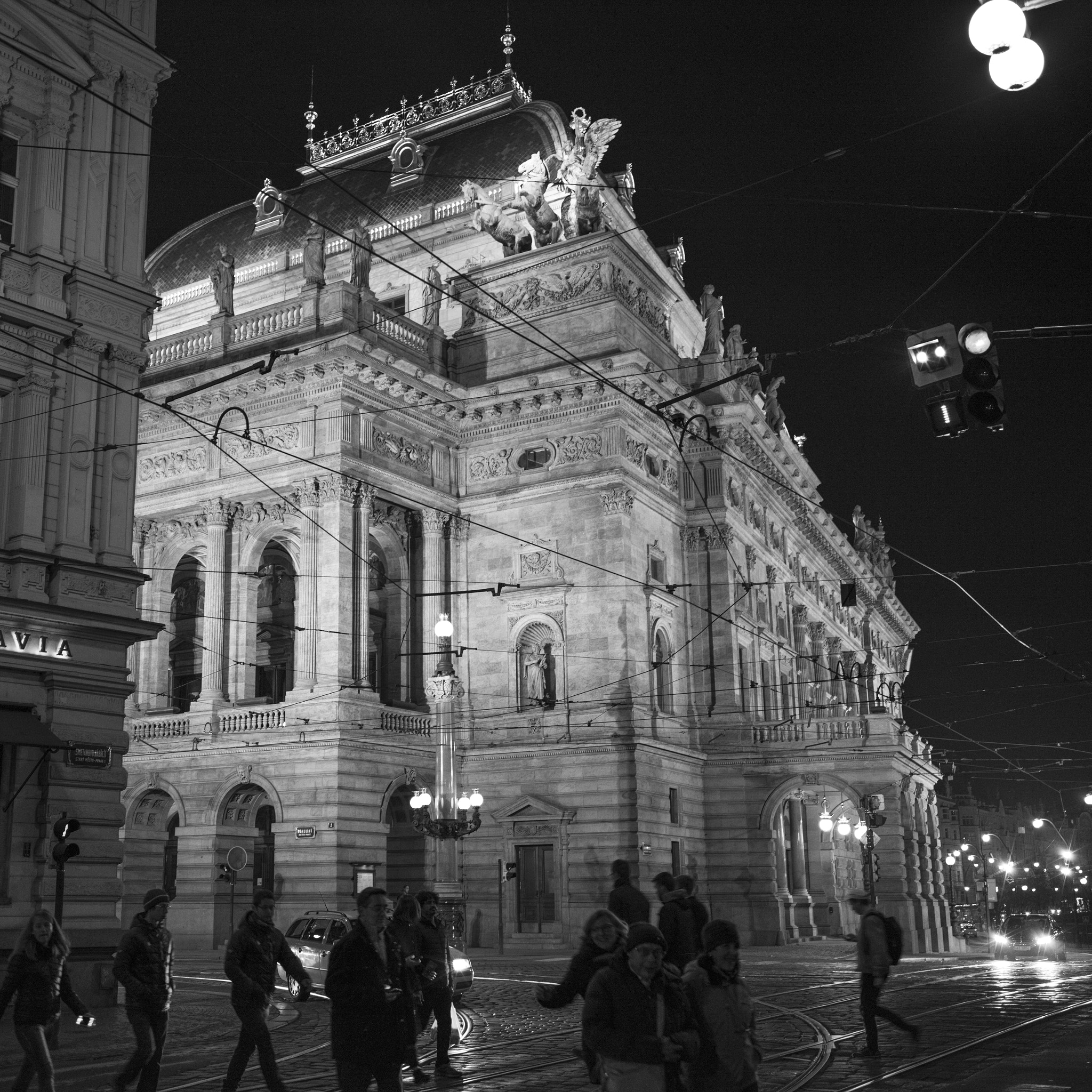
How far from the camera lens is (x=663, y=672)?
4281 centimetres

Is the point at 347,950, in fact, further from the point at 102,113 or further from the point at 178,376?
the point at 178,376

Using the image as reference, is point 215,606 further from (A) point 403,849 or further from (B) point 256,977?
(B) point 256,977

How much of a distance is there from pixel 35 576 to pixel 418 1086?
1082cm

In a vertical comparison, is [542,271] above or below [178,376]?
above

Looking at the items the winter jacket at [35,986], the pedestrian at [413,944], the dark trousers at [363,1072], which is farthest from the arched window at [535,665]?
the dark trousers at [363,1072]

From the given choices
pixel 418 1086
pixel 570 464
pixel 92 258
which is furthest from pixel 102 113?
pixel 570 464

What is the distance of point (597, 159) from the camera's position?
44656 millimetres

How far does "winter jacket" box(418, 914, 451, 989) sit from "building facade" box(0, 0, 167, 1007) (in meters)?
7.73

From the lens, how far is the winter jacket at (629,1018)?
7.09 metres

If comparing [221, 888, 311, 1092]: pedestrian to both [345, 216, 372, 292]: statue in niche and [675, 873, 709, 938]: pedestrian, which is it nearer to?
[675, 873, 709, 938]: pedestrian

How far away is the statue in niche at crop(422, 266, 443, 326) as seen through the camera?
44125mm

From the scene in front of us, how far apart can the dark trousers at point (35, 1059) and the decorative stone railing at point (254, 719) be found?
→ 26.5m

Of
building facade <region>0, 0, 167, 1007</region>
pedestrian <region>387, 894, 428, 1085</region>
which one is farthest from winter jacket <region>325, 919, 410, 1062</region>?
→ building facade <region>0, 0, 167, 1007</region>

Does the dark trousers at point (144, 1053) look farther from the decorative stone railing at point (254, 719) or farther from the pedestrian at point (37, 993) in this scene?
the decorative stone railing at point (254, 719)
